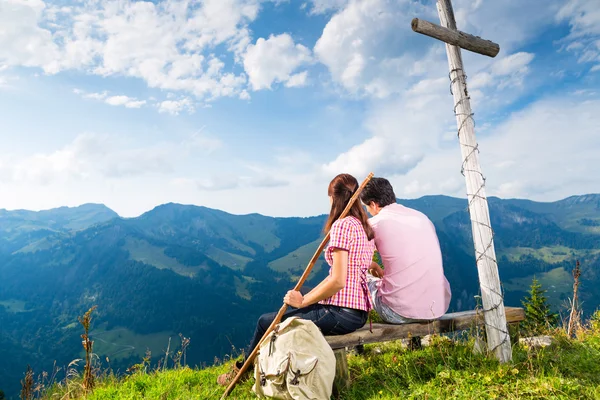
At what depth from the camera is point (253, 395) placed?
4.84 m

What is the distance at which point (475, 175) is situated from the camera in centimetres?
547

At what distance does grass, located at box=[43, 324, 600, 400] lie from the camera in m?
4.12

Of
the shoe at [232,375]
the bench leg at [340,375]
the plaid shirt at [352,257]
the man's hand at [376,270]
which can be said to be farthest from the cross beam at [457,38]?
the shoe at [232,375]

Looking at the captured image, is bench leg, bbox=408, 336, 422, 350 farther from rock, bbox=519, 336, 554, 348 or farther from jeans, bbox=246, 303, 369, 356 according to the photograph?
jeans, bbox=246, 303, 369, 356

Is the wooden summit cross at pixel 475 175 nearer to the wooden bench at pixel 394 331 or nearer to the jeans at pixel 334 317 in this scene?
the wooden bench at pixel 394 331

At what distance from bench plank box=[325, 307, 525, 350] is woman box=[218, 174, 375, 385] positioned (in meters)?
0.11

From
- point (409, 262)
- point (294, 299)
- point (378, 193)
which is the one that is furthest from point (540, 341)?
point (294, 299)

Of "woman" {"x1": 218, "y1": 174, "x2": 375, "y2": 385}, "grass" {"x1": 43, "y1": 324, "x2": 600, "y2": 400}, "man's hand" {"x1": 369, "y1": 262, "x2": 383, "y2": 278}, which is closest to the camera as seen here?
"grass" {"x1": 43, "y1": 324, "x2": 600, "y2": 400}

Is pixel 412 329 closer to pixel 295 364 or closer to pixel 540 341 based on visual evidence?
pixel 295 364

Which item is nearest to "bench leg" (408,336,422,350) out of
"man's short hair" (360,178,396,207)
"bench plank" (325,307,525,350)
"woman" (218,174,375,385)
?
"bench plank" (325,307,525,350)

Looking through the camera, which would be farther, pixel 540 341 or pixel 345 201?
pixel 540 341

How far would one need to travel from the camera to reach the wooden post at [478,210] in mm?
5145

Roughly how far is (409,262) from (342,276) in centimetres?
112

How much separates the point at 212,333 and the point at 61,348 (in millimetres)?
77499
